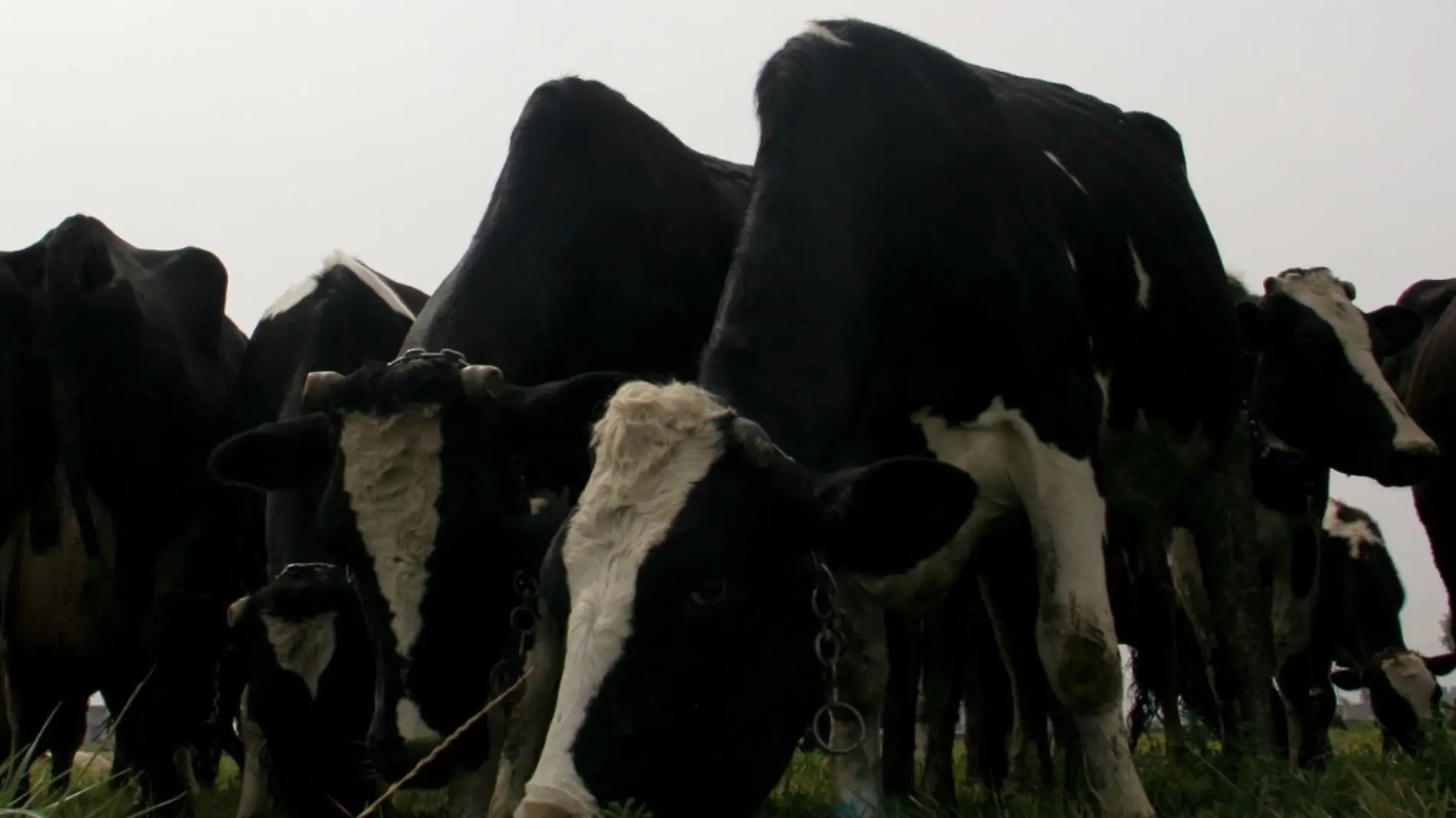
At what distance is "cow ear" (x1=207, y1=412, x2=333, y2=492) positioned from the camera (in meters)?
6.91

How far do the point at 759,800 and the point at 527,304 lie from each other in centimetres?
352

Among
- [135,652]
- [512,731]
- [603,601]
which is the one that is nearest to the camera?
[603,601]

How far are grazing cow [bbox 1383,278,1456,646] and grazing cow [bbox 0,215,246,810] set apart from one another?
7637 mm

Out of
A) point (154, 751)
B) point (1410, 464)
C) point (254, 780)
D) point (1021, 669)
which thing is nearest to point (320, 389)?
point (254, 780)

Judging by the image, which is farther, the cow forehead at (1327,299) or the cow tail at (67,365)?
the cow forehead at (1327,299)

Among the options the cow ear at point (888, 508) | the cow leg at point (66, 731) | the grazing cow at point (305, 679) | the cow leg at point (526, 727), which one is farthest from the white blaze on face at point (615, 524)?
the cow leg at point (66, 731)

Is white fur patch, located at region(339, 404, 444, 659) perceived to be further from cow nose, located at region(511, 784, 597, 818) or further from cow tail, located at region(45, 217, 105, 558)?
cow tail, located at region(45, 217, 105, 558)

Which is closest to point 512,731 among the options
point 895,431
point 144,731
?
point 895,431

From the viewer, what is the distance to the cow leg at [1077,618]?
6586 mm

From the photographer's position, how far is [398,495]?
6.38 meters

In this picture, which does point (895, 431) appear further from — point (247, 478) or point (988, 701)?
point (988, 701)

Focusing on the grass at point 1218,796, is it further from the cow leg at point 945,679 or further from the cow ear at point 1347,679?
the cow ear at point 1347,679

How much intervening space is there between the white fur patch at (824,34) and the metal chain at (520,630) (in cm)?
266

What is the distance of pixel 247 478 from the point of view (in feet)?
23.2
